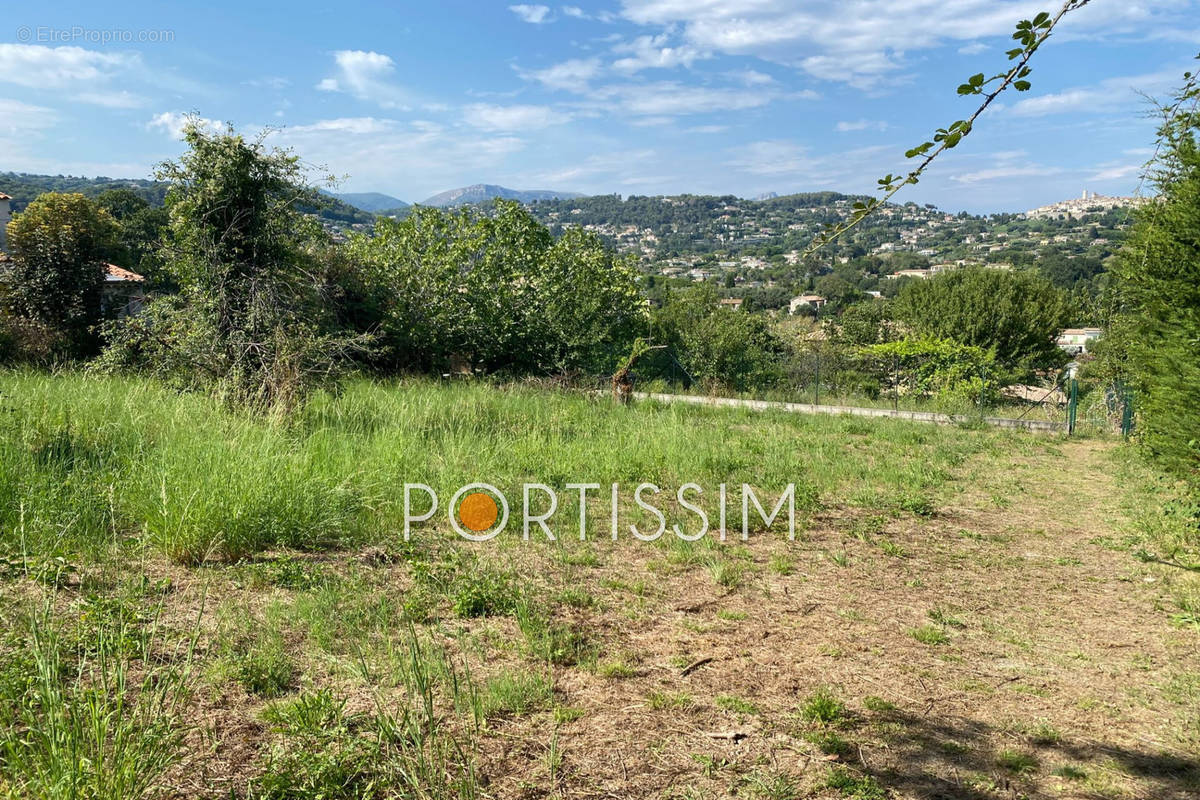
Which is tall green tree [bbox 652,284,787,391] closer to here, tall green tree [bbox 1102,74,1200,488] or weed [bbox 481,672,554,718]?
tall green tree [bbox 1102,74,1200,488]

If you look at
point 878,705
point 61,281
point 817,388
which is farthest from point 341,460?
point 817,388

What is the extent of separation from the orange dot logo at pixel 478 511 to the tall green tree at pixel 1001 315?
78.6 ft

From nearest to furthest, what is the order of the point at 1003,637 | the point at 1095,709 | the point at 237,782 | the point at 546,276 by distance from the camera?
the point at 237,782
the point at 1095,709
the point at 1003,637
the point at 546,276

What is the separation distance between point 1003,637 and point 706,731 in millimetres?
2098

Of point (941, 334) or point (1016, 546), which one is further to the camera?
point (941, 334)

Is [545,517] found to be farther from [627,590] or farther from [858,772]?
[858,772]

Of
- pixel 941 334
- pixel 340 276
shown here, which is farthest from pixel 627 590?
pixel 941 334

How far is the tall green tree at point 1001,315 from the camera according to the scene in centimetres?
2714

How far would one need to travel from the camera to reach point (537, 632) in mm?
3807

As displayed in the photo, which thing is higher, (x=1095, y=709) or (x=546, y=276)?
(x=546, y=276)

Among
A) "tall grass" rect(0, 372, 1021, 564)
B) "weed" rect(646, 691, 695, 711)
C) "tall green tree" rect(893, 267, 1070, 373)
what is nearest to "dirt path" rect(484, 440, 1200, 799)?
"weed" rect(646, 691, 695, 711)

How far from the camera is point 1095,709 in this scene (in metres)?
3.35

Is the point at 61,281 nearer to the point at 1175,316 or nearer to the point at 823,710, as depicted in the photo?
the point at 823,710

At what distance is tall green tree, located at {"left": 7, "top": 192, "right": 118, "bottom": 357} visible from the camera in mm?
15227
